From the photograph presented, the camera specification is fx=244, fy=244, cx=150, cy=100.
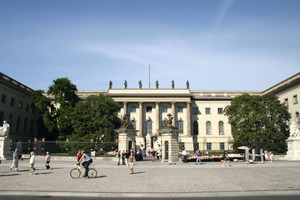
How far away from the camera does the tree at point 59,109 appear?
4619 centimetres

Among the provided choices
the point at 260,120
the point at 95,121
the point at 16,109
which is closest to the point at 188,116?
the point at 260,120

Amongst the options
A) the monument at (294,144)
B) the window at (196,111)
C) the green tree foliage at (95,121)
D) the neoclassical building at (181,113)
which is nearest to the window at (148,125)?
the neoclassical building at (181,113)

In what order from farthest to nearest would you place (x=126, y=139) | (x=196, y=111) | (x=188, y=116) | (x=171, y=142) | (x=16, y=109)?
(x=196, y=111)
(x=188, y=116)
(x=16, y=109)
(x=126, y=139)
(x=171, y=142)

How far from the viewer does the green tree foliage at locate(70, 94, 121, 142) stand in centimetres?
4153

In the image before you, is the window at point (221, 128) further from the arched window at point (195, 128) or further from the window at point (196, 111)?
the window at point (196, 111)

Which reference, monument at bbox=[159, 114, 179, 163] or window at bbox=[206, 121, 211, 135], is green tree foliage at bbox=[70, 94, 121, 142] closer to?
monument at bbox=[159, 114, 179, 163]

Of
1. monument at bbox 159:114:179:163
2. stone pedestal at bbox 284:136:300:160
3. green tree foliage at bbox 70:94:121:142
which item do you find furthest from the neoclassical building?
monument at bbox 159:114:179:163

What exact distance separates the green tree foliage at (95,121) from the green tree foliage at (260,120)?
22163 millimetres

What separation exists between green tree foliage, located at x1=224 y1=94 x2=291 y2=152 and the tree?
31327mm

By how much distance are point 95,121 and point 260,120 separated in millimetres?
29078

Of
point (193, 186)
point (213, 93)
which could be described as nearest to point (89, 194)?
point (193, 186)

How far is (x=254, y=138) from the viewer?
4191cm

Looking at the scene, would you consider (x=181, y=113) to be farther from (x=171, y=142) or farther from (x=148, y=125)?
(x=171, y=142)

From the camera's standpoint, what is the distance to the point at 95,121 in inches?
1638
